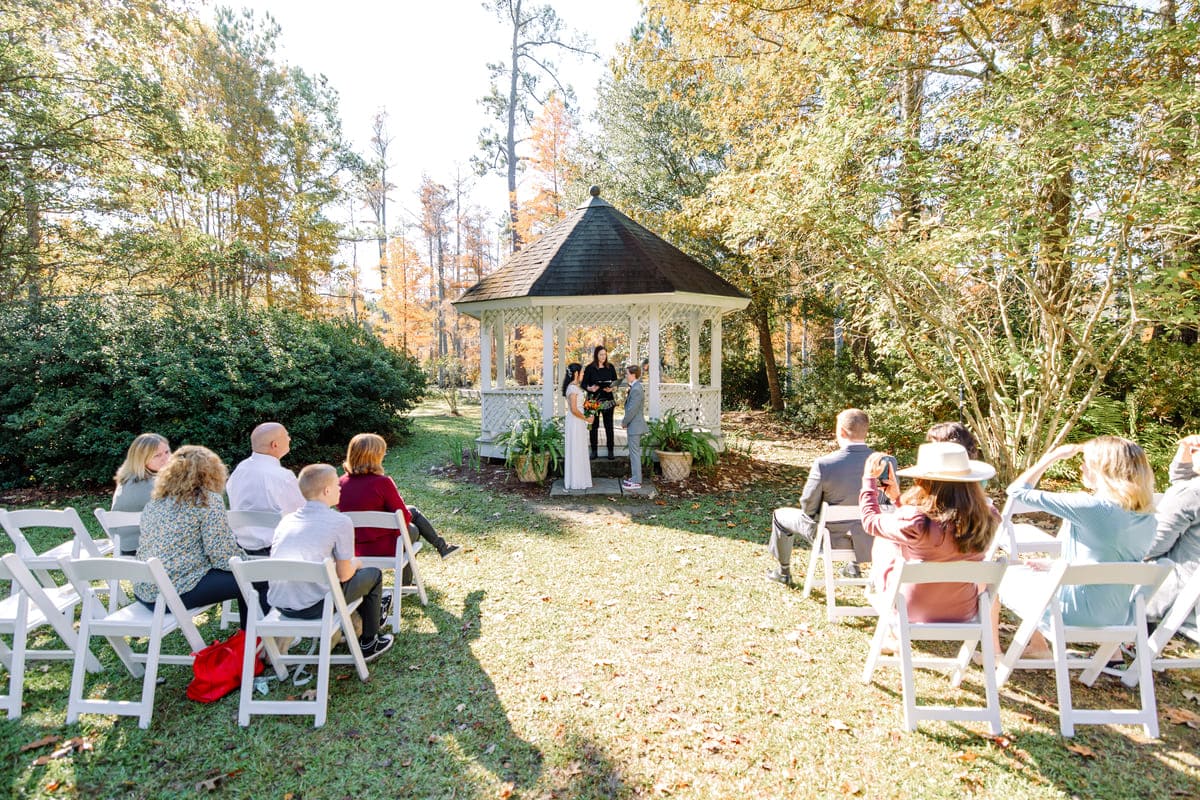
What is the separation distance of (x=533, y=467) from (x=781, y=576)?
15.4 feet

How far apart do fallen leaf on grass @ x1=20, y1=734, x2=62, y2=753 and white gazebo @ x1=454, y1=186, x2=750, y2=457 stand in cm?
730

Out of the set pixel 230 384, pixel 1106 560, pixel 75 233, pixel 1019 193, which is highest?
pixel 75 233

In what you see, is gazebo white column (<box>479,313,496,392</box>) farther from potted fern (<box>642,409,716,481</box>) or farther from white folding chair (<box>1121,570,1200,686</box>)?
white folding chair (<box>1121,570,1200,686</box>)

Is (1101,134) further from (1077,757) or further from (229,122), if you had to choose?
(229,122)

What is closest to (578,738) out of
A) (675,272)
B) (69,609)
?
(69,609)

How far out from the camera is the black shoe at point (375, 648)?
3789 mm

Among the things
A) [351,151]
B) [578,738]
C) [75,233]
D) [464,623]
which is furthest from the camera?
[351,151]

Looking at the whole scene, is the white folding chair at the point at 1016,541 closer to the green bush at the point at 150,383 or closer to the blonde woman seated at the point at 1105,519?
the blonde woman seated at the point at 1105,519

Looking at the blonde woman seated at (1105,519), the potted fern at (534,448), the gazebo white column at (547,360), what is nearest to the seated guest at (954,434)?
the blonde woman seated at (1105,519)

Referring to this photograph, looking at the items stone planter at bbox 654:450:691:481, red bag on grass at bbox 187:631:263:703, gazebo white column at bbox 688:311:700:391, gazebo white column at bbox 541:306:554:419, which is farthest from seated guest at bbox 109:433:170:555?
gazebo white column at bbox 688:311:700:391

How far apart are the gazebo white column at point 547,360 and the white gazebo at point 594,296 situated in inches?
0.7

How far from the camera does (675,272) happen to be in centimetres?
1039

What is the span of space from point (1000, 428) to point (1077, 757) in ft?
19.9

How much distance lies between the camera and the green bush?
8.34 m
